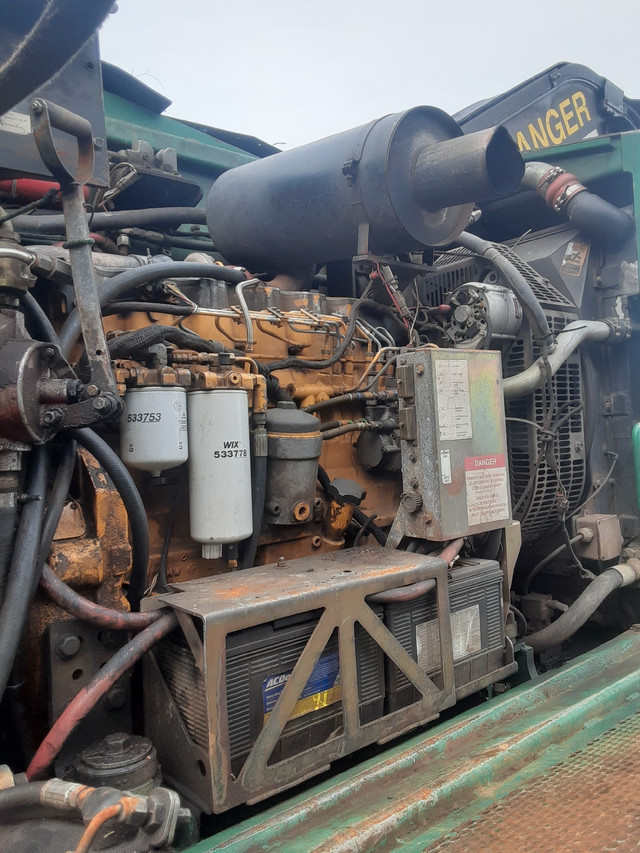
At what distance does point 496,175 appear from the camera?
8.04ft

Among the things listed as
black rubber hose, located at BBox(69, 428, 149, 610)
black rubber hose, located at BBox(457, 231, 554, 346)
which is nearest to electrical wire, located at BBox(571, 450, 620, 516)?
black rubber hose, located at BBox(457, 231, 554, 346)

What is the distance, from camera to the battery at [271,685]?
1446 mm

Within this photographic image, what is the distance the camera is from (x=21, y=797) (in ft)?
3.58

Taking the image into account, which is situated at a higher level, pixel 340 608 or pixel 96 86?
pixel 96 86

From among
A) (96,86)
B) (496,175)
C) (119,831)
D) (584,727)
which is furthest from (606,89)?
(119,831)

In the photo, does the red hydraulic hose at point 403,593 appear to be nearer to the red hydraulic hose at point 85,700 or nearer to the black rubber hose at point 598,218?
the red hydraulic hose at point 85,700

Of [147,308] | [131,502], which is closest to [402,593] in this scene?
[131,502]

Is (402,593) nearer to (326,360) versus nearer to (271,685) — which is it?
(271,685)

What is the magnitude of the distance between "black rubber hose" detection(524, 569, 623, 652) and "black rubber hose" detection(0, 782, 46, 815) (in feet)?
6.36

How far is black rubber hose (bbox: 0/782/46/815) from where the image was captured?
108 centimetres

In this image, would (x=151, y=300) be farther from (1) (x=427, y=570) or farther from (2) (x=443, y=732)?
(2) (x=443, y=732)

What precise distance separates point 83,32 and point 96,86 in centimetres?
93

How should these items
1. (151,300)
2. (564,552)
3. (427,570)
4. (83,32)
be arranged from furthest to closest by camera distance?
(564,552) < (151,300) < (427,570) < (83,32)

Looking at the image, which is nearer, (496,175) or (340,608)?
(340,608)
